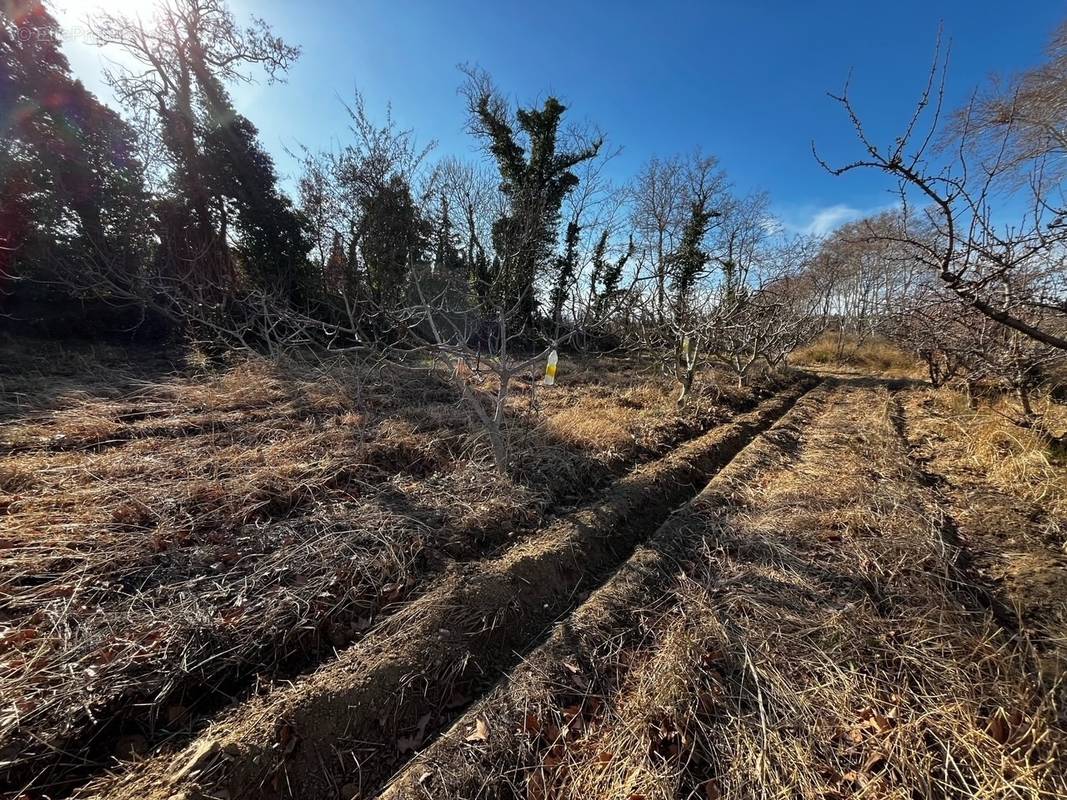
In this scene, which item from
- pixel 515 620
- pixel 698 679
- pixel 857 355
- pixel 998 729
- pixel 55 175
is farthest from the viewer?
pixel 857 355

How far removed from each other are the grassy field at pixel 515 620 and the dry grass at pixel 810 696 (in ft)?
0.04

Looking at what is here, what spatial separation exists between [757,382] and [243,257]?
49.6ft

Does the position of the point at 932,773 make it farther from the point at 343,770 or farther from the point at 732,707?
the point at 343,770

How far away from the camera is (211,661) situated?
1896 mm

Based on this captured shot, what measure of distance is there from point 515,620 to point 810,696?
153 cm

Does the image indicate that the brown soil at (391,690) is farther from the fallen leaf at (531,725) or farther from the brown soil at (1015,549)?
the brown soil at (1015,549)

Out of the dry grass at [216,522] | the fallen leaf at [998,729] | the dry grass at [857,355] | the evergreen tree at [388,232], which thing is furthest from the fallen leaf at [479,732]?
the dry grass at [857,355]

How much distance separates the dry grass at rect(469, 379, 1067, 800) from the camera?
151cm

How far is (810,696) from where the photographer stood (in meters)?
1.78

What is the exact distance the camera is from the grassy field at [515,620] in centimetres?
157

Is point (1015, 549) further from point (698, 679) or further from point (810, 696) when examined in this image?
point (698, 679)

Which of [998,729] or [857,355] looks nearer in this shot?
[998,729]

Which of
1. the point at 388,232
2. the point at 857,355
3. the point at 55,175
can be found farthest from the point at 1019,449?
the point at 55,175

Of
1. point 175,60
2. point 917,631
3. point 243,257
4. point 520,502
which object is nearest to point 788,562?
point 917,631
